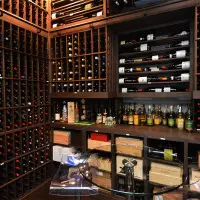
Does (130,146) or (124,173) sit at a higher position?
(130,146)

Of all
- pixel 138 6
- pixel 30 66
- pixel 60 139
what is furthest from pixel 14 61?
pixel 138 6

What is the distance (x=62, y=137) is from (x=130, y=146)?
3.98 feet

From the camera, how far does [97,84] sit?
2.62 meters

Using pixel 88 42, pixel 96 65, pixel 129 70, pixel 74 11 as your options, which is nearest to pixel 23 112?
pixel 96 65

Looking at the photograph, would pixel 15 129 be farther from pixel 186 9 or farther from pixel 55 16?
pixel 186 9

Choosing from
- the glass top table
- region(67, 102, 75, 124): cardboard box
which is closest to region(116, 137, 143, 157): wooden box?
the glass top table

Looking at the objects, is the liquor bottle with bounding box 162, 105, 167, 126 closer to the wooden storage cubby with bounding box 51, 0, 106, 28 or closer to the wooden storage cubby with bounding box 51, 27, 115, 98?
the wooden storage cubby with bounding box 51, 27, 115, 98

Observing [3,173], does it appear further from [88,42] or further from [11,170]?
[88,42]

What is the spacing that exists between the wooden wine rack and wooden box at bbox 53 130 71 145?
0.13 m

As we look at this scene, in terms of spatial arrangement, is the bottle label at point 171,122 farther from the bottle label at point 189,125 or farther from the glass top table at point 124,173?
the glass top table at point 124,173

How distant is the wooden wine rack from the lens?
7.00ft

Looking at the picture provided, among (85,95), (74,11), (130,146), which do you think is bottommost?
(130,146)

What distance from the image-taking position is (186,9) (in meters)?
2.04

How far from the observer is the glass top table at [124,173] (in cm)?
145
